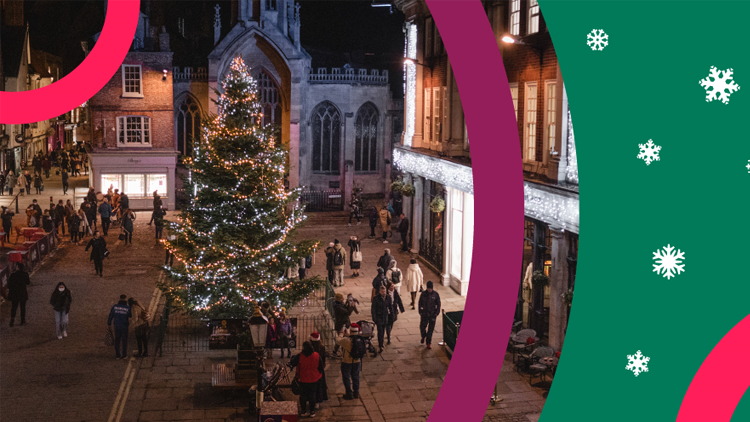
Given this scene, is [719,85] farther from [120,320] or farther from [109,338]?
[109,338]

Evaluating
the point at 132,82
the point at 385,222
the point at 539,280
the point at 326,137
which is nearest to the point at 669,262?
the point at 539,280

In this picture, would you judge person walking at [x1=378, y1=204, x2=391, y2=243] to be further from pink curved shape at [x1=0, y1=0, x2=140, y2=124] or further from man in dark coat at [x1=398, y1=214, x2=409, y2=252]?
pink curved shape at [x1=0, y1=0, x2=140, y2=124]

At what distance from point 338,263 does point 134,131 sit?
74.6ft

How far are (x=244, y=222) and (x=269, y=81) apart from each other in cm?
3045

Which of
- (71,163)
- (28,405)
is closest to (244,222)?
(28,405)

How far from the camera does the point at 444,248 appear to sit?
2678 centimetres

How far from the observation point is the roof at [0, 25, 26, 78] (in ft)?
171

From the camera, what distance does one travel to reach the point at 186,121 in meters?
49.1

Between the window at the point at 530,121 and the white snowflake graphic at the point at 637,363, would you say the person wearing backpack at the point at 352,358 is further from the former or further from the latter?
the window at the point at 530,121

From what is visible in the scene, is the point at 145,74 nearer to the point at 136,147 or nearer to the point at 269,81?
the point at 136,147

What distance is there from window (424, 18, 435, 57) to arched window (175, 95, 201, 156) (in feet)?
77.1

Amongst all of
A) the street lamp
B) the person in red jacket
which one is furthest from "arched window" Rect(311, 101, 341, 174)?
the street lamp

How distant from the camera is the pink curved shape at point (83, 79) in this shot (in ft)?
31.1

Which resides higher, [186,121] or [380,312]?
[186,121]
